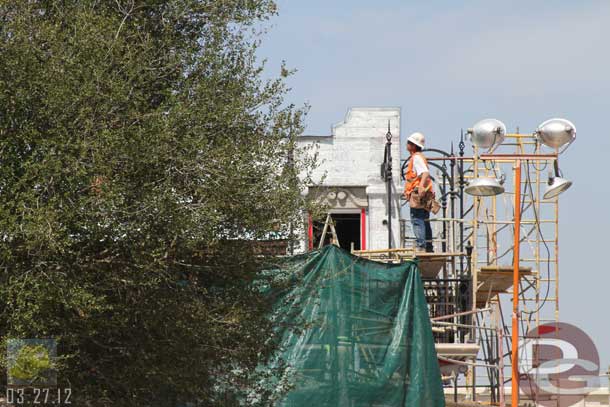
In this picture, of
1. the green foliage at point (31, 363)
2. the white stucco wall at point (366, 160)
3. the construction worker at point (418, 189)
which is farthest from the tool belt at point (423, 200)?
the green foliage at point (31, 363)

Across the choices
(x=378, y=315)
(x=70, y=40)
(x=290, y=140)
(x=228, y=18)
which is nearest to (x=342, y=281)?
(x=378, y=315)

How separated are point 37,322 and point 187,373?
235 centimetres

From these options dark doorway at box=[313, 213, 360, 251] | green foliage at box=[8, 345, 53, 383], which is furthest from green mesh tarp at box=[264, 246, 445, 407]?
dark doorway at box=[313, 213, 360, 251]

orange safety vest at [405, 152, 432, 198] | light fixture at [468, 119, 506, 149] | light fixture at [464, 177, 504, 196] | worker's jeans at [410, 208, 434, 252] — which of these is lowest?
worker's jeans at [410, 208, 434, 252]

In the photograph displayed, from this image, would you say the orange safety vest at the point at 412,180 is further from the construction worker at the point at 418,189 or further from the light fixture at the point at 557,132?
the light fixture at the point at 557,132

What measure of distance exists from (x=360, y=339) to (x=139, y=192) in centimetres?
559

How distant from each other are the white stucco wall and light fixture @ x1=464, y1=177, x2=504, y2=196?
683cm

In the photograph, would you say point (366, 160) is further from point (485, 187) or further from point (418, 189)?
point (485, 187)

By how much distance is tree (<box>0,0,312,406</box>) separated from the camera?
13805mm

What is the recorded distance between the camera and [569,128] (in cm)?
1797

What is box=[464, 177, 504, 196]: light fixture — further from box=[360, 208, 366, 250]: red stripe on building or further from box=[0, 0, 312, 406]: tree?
box=[360, 208, 366, 250]: red stripe on building

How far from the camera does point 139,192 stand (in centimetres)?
1430

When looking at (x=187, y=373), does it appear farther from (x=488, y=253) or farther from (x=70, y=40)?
(x=488, y=253)

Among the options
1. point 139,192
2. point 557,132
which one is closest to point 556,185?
point 557,132
